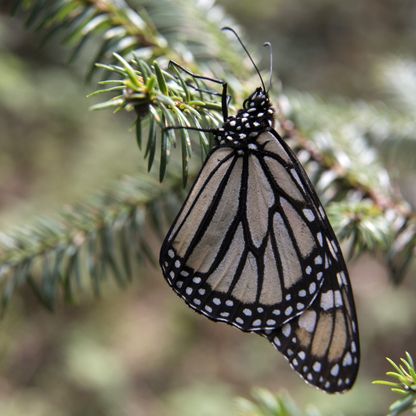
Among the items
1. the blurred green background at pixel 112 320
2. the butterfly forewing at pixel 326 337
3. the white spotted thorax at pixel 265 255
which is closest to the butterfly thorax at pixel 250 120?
the white spotted thorax at pixel 265 255

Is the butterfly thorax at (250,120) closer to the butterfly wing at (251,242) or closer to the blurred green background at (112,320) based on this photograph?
the butterfly wing at (251,242)

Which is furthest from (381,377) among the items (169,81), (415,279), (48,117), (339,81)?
(169,81)

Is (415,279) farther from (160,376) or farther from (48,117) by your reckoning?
(48,117)

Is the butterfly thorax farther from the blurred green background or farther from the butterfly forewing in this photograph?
the blurred green background

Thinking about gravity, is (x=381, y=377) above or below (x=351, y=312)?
below

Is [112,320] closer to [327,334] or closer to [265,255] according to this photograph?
[265,255]

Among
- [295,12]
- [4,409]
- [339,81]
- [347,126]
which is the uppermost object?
[295,12]

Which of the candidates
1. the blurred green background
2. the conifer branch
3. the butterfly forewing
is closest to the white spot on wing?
the butterfly forewing
